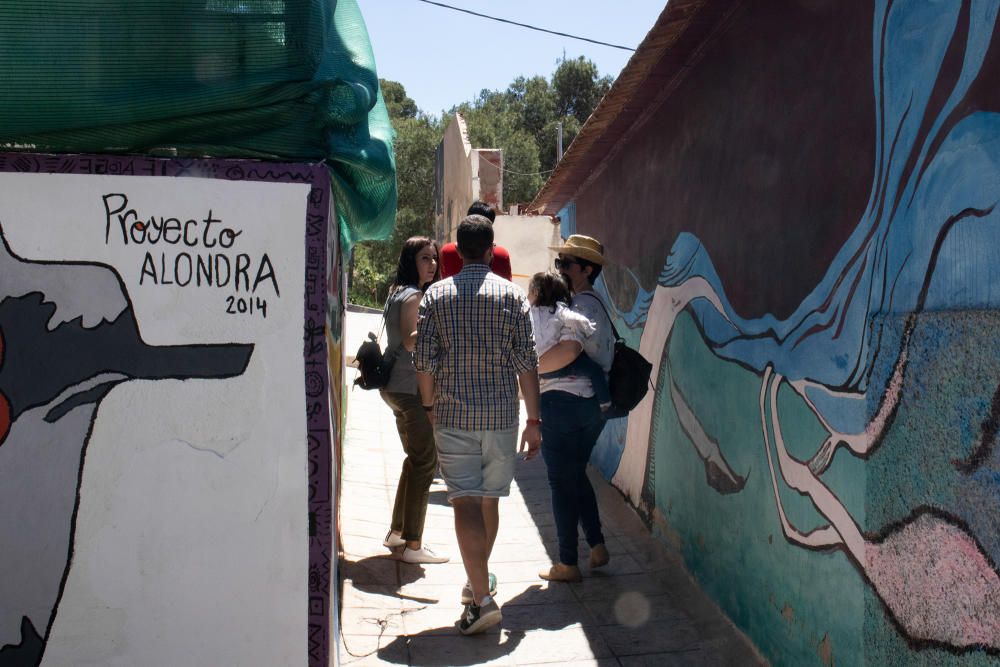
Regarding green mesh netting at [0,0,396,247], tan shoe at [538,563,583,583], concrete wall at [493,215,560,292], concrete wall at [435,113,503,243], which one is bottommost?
tan shoe at [538,563,583,583]

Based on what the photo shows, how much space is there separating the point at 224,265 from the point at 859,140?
2.24m

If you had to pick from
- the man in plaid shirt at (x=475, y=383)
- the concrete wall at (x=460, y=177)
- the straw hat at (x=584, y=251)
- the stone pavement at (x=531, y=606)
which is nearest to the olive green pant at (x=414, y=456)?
the stone pavement at (x=531, y=606)

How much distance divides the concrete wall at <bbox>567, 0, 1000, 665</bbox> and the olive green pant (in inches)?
57.3

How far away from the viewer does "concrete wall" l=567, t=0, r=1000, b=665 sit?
7.82 feet

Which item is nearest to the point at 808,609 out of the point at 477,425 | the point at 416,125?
the point at 477,425

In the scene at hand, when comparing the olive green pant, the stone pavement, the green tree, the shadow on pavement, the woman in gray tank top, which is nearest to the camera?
the stone pavement

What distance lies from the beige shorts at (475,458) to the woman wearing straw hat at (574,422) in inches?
26.1

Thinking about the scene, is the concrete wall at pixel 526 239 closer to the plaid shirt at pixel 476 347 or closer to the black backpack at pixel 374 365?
the black backpack at pixel 374 365

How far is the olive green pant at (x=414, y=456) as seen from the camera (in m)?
5.17

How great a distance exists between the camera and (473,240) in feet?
14.3

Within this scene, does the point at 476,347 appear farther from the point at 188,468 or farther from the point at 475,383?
the point at 188,468

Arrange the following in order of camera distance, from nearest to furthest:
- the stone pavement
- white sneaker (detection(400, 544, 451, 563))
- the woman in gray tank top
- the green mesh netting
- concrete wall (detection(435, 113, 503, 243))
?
the green mesh netting < the stone pavement < the woman in gray tank top < white sneaker (detection(400, 544, 451, 563)) < concrete wall (detection(435, 113, 503, 243))

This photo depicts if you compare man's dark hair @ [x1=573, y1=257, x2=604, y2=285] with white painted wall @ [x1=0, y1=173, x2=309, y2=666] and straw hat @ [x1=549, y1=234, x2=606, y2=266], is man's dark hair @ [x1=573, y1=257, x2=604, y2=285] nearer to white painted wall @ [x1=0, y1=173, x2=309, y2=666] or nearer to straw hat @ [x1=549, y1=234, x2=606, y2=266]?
straw hat @ [x1=549, y1=234, x2=606, y2=266]

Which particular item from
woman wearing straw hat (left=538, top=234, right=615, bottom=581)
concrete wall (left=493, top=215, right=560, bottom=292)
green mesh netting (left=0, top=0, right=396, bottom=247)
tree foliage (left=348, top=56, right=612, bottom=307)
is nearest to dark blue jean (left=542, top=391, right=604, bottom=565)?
woman wearing straw hat (left=538, top=234, right=615, bottom=581)
